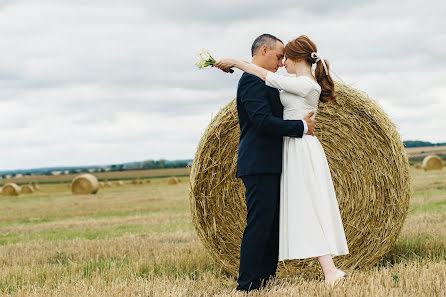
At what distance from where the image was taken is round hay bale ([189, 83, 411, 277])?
542cm

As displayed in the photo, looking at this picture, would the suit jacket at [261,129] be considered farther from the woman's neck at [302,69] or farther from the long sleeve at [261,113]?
the woman's neck at [302,69]

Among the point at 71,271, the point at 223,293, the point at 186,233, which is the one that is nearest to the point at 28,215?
the point at 186,233

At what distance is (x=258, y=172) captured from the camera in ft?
13.7

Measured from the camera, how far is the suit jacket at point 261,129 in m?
4.12

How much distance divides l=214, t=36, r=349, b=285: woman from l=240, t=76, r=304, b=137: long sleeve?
8 centimetres

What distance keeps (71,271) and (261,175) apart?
261 centimetres

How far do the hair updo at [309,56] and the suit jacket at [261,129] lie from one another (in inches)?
13.8

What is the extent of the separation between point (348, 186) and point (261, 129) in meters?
2.02

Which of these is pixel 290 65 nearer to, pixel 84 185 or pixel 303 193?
pixel 303 193

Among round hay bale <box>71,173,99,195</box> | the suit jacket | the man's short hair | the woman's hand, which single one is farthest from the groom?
round hay bale <box>71,173,99,195</box>

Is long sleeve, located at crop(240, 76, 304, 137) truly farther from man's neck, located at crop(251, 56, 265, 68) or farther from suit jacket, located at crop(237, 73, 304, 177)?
man's neck, located at crop(251, 56, 265, 68)

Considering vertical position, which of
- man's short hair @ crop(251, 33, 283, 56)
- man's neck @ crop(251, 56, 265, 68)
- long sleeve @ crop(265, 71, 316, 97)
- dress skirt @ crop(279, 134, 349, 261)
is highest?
man's short hair @ crop(251, 33, 283, 56)

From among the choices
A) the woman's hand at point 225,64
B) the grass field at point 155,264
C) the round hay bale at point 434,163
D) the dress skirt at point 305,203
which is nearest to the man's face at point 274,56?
the woman's hand at point 225,64

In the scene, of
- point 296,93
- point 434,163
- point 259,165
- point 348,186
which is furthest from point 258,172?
point 434,163
